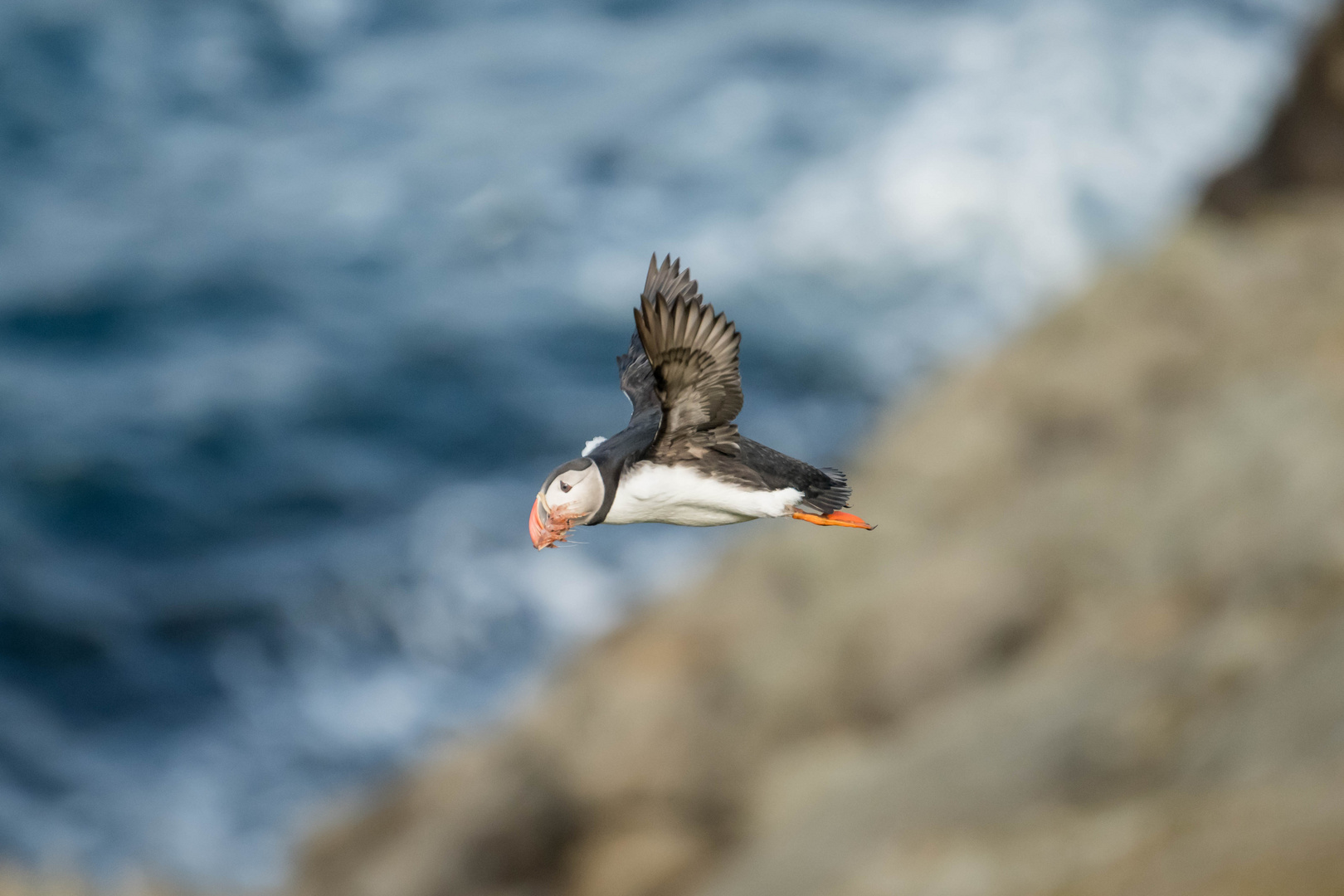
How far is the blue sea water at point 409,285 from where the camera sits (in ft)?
87.3

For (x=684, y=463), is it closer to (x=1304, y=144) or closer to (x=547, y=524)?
(x=547, y=524)

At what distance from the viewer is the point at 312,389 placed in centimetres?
3212

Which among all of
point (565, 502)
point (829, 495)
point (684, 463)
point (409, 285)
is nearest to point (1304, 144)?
point (409, 285)

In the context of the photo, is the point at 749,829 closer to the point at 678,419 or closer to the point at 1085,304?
the point at 1085,304

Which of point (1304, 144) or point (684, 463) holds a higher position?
point (1304, 144)

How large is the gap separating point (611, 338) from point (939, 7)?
26539 millimetres

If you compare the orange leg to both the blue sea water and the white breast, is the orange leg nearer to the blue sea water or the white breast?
the white breast

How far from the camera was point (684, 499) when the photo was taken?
2.69m

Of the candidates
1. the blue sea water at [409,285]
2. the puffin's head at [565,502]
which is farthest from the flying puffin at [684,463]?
the blue sea water at [409,285]

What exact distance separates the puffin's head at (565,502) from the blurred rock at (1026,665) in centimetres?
729

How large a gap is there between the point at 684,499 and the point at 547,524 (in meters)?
0.43

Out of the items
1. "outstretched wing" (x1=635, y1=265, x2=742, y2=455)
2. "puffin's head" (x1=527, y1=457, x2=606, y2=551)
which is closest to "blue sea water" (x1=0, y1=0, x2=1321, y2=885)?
"outstretched wing" (x1=635, y1=265, x2=742, y2=455)

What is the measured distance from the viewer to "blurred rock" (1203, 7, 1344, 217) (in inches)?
862

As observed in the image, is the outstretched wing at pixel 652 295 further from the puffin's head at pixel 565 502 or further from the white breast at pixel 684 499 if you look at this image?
the puffin's head at pixel 565 502
